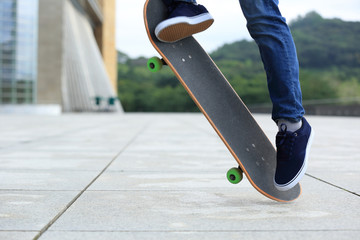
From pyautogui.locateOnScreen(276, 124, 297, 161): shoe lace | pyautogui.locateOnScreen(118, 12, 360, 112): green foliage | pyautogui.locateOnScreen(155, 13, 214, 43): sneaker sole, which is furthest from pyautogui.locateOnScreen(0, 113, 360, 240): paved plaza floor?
pyautogui.locateOnScreen(118, 12, 360, 112): green foliage

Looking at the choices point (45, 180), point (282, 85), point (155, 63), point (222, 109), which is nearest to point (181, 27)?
point (155, 63)

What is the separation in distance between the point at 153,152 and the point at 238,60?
72.4m

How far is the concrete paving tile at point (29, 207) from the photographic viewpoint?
1607 mm

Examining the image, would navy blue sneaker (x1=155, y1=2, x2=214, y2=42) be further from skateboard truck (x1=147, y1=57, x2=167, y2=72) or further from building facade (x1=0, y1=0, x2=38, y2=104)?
building facade (x1=0, y1=0, x2=38, y2=104)

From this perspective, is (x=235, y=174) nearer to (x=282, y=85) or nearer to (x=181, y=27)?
(x=282, y=85)

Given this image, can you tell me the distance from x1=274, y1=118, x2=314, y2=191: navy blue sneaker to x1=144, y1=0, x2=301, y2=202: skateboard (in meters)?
0.14

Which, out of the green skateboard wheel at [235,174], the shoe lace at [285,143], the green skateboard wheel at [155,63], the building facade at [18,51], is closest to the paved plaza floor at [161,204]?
the green skateboard wheel at [235,174]

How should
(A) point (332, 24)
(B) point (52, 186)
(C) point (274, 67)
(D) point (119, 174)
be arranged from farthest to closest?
(A) point (332, 24)
(D) point (119, 174)
(B) point (52, 186)
(C) point (274, 67)

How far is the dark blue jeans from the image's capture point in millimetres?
1922

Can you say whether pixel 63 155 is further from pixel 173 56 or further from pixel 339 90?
pixel 339 90

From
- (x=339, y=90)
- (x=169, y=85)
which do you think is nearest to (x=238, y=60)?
(x=169, y=85)

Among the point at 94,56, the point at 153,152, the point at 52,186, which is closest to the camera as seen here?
the point at 52,186

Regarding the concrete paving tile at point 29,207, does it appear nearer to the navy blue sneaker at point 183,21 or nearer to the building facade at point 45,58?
the navy blue sneaker at point 183,21

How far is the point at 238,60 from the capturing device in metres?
75.2
